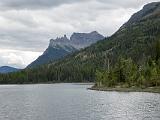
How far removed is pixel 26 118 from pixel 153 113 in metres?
28.1

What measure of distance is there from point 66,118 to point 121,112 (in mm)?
14455

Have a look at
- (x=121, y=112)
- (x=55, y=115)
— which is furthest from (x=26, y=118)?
(x=121, y=112)

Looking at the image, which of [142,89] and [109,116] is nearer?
[109,116]

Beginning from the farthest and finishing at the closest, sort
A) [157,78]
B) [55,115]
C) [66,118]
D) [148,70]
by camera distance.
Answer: [148,70] → [157,78] → [55,115] → [66,118]

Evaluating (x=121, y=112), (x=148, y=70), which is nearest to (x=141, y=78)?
(x=148, y=70)

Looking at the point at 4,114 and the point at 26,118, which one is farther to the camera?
the point at 4,114

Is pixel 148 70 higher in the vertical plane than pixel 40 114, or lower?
higher

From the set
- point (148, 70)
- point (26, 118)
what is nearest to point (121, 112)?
point (26, 118)

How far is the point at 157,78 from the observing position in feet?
597

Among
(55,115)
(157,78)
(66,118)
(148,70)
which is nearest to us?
(66,118)

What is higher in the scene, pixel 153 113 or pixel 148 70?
pixel 148 70

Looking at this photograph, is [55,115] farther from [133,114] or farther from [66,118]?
[133,114]

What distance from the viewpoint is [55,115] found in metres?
91.4

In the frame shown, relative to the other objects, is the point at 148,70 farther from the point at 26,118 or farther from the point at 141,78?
the point at 26,118
